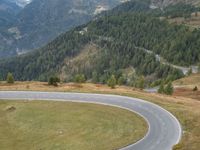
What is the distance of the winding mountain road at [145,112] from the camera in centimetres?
6794

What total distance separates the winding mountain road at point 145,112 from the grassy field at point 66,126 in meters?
2.00

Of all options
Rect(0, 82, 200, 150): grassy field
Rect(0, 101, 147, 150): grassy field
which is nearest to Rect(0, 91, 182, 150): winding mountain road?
Rect(0, 82, 200, 150): grassy field

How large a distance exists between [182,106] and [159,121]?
12531mm

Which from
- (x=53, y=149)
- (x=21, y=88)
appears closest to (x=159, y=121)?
(x=53, y=149)

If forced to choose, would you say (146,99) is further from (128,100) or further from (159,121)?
(159,121)

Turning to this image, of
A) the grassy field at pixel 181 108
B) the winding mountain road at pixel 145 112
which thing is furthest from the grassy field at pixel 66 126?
the grassy field at pixel 181 108

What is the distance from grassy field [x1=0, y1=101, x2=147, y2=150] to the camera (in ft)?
222

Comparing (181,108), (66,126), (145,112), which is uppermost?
(181,108)

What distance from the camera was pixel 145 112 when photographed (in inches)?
3317

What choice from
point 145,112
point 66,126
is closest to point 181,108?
point 145,112

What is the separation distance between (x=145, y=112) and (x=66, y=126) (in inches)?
699

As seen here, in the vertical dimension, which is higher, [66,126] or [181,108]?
[181,108]

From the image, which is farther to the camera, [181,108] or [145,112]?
[181,108]

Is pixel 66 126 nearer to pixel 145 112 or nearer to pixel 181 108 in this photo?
pixel 145 112
